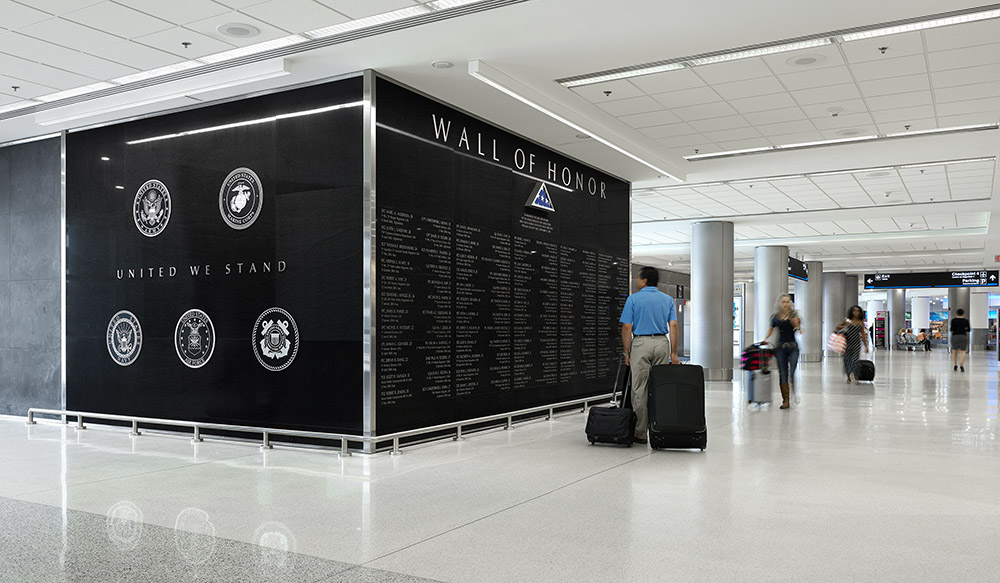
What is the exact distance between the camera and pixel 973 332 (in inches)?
1831

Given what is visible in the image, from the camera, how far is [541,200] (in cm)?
1109

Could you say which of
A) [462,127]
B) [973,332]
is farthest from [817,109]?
[973,332]

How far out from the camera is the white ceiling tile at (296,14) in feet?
21.4

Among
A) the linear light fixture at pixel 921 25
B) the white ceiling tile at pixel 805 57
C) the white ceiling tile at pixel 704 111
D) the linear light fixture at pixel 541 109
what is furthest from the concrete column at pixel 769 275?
the linear light fixture at pixel 921 25

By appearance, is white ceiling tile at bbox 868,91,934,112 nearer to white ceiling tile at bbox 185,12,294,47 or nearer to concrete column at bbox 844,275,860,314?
white ceiling tile at bbox 185,12,294,47

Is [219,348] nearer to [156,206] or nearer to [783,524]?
[156,206]

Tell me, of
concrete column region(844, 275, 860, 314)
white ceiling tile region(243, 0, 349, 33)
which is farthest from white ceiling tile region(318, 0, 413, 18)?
concrete column region(844, 275, 860, 314)

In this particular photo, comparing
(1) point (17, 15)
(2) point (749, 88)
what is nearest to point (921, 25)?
(2) point (749, 88)

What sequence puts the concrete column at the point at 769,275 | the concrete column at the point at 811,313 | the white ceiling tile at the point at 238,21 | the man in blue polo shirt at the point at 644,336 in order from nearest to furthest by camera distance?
the white ceiling tile at the point at 238,21 < the man in blue polo shirt at the point at 644,336 < the concrete column at the point at 769,275 < the concrete column at the point at 811,313

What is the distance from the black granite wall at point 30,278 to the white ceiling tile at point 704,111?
27.0ft

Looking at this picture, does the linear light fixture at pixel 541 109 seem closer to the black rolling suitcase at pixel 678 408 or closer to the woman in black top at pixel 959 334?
the black rolling suitcase at pixel 678 408

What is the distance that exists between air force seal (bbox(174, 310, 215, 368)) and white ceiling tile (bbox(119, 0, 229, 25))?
345 cm

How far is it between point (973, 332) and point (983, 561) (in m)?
49.4

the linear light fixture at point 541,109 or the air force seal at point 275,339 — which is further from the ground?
the linear light fixture at point 541,109
